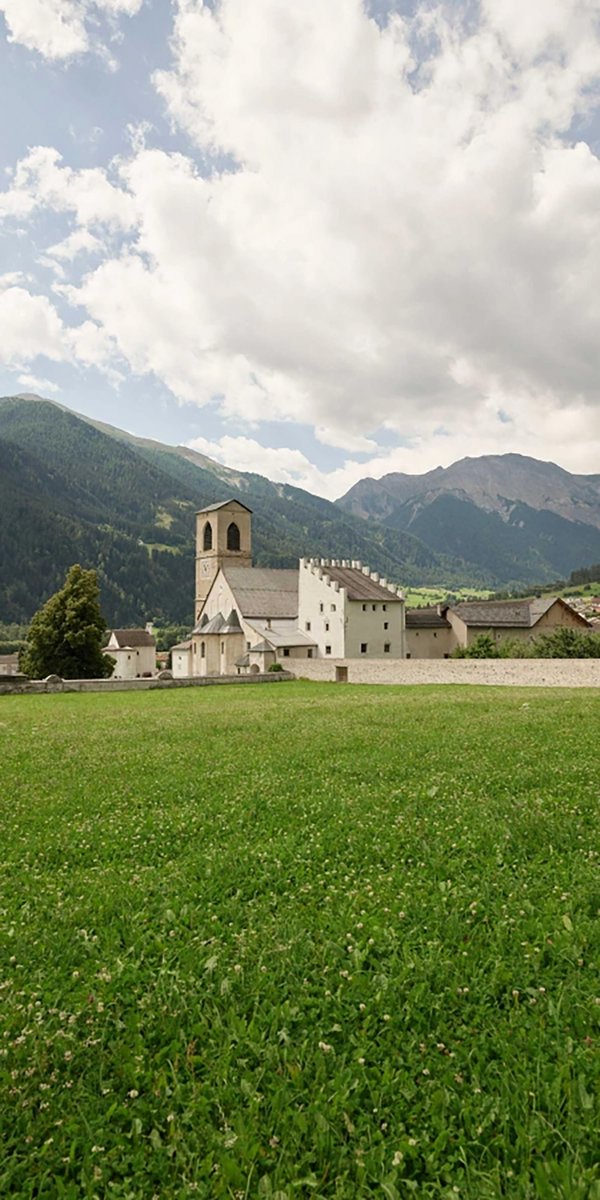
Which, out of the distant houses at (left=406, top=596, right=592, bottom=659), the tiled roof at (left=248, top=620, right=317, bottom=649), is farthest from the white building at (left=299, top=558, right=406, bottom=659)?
the distant houses at (left=406, top=596, right=592, bottom=659)

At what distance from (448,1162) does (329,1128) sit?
2.50 feet

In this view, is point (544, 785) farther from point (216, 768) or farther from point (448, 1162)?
point (448, 1162)

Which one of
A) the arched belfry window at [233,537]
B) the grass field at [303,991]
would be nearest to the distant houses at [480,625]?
the arched belfry window at [233,537]

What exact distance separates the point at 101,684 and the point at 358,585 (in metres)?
40.1

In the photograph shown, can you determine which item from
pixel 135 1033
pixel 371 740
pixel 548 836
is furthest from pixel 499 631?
pixel 135 1033

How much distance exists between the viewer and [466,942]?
6125 mm

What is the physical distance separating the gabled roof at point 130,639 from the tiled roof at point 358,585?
224 ft

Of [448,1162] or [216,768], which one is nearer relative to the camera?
[448,1162]

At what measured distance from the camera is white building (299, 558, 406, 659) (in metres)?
72.9

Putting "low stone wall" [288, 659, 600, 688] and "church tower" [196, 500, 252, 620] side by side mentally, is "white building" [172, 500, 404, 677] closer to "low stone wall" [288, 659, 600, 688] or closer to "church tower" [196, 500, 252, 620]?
"low stone wall" [288, 659, 600, 688]

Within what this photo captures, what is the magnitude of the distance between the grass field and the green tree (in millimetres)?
47611

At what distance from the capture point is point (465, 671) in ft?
145

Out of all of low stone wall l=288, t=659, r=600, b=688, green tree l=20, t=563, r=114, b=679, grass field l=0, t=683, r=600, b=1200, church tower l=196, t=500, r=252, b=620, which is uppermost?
church tower l=196, t=500, r=252, b=620

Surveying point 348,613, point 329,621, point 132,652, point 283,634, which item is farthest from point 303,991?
point 132,652
